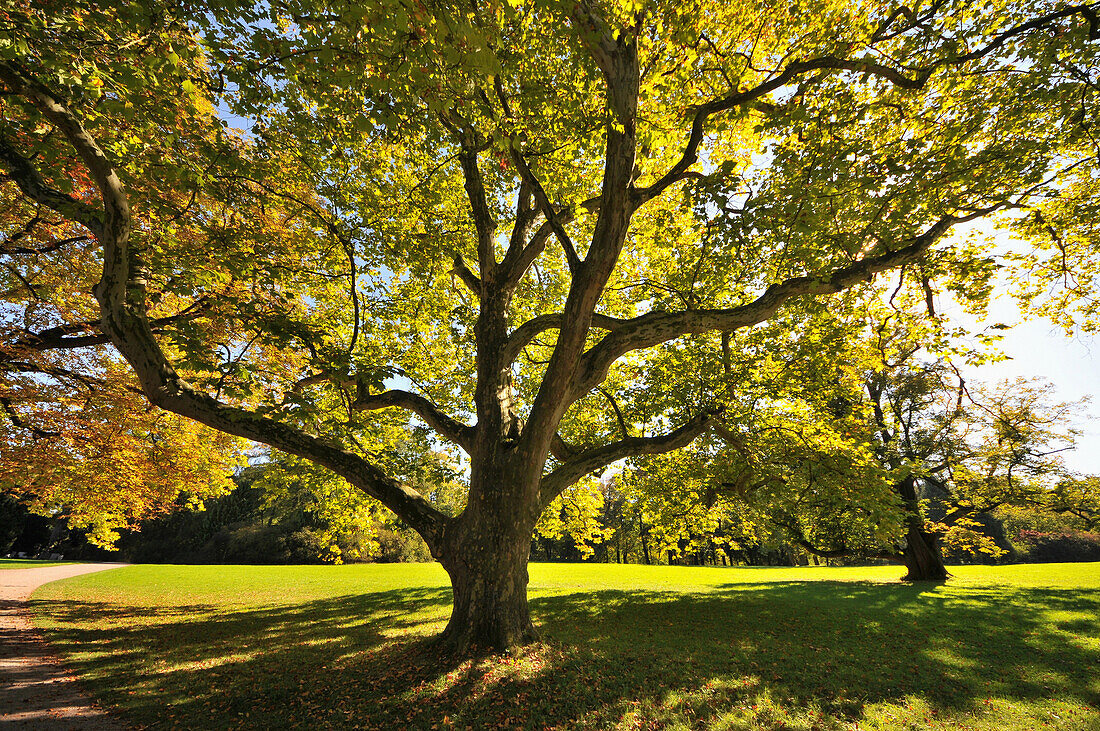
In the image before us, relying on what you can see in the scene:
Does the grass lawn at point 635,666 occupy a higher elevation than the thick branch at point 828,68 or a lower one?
lower

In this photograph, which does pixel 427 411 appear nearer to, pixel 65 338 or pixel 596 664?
pixel 596 664

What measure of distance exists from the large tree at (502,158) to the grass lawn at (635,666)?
150 cm

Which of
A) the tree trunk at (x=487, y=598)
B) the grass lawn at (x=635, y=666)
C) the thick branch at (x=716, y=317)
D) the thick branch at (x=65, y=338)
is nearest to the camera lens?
the grass lawn at (x=635, y=666)

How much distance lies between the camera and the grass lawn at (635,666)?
5102 millimetres

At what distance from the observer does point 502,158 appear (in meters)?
7.34

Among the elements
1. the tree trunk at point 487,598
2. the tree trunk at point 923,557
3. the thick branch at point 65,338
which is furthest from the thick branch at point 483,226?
the tree trunk at point 923,557

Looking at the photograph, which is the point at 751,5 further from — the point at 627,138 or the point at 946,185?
the point at 946,185

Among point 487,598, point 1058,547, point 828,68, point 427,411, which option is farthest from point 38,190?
point 1058,547

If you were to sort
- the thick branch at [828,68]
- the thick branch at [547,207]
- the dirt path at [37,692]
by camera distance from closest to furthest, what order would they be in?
1. the dirt path at [37,692]
2. the thick branch at [828,68]
3. the thick branch at [547,207]

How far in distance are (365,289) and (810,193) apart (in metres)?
9.35

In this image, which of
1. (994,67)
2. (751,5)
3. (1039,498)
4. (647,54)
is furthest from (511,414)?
(1039,498)

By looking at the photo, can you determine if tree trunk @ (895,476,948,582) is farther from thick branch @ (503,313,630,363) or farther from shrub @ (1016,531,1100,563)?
shrub @ (1016,531,1100,563)

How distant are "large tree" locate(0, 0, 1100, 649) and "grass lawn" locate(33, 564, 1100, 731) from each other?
150cm

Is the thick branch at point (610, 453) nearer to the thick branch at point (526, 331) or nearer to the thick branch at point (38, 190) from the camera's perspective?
the thick branch at point (526, 331)
